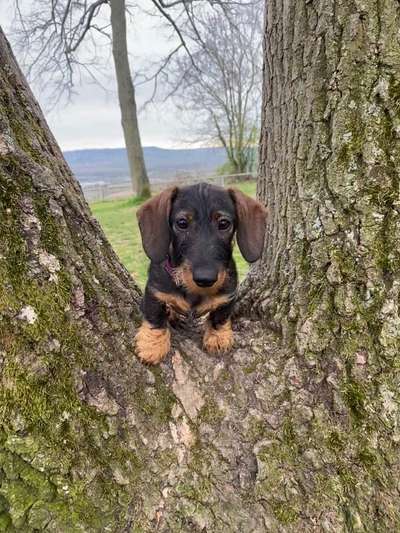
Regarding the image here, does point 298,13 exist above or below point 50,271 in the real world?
above

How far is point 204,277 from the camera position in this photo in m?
2.25

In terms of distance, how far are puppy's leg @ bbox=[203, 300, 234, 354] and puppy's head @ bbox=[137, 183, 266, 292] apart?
33cm

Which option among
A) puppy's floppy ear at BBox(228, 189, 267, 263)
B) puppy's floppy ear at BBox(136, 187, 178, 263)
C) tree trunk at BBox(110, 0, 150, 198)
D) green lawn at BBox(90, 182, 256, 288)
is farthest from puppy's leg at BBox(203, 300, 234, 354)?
tree trunk at BBox(110, 0, 150, 198)

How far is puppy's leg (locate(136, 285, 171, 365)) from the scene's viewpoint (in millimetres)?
2344

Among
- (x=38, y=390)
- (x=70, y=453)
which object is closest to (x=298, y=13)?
(x=38, y=390)

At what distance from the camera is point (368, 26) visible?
2086mm

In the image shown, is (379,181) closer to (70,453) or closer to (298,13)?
(298,13)

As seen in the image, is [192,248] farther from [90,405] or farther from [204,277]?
[90,405]

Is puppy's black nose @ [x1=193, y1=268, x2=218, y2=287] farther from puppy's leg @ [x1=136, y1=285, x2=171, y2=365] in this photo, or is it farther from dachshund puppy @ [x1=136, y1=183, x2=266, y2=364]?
puppy's leg @ [x1=136, y1=285, x2=171, y2=365]

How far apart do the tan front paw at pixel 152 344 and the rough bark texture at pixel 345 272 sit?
640 mm

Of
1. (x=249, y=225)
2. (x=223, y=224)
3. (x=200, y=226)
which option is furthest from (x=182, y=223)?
(x=249, y=225)

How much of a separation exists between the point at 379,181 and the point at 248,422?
128cm

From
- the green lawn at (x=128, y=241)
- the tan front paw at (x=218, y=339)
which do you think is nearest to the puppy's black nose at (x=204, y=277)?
the tan front paw at (x=218, y=339)

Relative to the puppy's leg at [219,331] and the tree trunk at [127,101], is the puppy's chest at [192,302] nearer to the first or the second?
the puppy's leg at [219,331]
